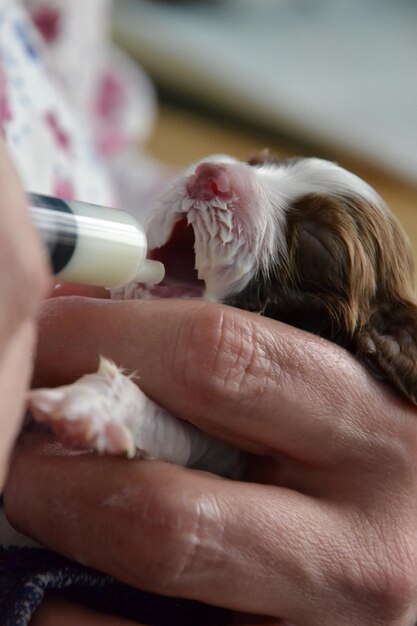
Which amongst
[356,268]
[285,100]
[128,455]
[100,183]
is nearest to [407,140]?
[285,100]

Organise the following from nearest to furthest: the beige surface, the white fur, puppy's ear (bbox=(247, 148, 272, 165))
A: the white fur, puppy's ear (bbox=(247, 148, 272, 165)), the beige surface

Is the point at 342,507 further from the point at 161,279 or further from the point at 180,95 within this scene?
the point at 180,95

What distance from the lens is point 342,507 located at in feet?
2.46

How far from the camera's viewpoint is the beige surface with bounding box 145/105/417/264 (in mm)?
2453

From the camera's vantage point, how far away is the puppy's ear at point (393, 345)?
793mm

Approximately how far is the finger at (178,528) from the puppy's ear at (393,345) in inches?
5.3

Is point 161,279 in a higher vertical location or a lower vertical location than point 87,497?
higher

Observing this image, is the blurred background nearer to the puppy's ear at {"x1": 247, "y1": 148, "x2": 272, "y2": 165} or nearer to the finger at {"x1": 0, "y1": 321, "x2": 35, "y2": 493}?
the puppy's ear at {"x1": 247, "y1": 148, "x2": 272, "y2": 165}

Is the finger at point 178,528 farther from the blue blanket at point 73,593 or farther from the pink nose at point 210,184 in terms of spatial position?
the pink nose at point 210,184

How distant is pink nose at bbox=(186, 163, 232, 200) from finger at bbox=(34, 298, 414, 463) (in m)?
0.11

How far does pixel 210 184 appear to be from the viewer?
0.79m

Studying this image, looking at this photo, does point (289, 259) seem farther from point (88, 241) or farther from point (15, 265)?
point (15, 265)

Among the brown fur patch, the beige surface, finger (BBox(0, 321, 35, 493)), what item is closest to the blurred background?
the beige surface

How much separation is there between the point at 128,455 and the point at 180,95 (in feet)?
7.86
